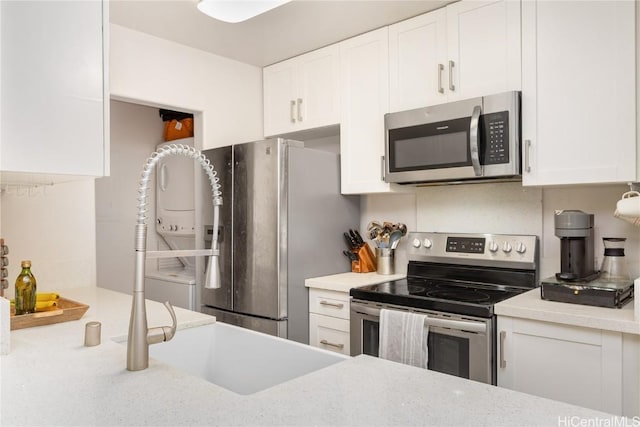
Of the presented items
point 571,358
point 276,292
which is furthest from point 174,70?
point 571,358

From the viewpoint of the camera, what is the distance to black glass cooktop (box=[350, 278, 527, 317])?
2.00m

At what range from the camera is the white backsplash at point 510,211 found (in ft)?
7.25

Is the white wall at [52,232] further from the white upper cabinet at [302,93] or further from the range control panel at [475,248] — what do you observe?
the range control panel at [475,248]

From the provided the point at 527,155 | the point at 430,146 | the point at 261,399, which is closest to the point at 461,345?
the point at 527,155

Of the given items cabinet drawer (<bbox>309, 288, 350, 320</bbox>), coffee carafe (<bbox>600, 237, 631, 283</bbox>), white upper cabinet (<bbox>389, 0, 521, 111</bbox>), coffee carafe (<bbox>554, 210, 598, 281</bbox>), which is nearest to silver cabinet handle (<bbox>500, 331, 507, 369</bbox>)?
coffee carafe (<bbox>554, 210, 598, 281</bbox>)

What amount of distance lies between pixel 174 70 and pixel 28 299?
6.05ft

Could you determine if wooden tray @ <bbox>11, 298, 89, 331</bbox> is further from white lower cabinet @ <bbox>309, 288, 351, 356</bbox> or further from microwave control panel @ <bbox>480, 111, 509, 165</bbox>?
microwave control panel @ <bbox>480, 111, 509, 165</bbox>

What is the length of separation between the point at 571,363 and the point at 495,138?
106 cm

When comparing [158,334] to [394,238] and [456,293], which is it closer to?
[456,293]

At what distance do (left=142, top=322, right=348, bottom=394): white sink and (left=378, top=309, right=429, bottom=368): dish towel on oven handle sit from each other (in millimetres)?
763

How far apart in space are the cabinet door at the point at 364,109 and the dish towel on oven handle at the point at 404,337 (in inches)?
34.1

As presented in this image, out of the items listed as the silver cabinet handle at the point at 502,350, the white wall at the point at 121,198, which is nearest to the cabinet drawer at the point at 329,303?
the silver cabinet handle at the point at 502,350

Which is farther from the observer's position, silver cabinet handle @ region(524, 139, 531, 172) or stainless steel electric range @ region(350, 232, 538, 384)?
silver cabinet handle @ region(524, 139, 531, 172)

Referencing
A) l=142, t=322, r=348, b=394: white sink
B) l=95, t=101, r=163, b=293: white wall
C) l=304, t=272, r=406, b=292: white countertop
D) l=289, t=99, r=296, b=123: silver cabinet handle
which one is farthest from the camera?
l=95, t=101, r=163, b=293: white wall
